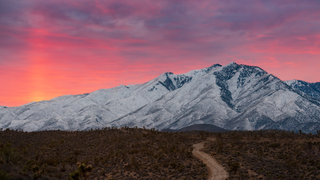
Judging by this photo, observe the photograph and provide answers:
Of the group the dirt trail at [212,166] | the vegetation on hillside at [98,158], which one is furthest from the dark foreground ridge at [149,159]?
the dirt trail at [212,166]

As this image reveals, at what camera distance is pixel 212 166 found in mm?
35125

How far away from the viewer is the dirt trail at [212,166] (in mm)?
31400

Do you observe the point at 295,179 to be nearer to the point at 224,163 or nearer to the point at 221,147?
the point at 224,163

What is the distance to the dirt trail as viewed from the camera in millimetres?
31400

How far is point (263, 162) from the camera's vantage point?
34781 millimetres

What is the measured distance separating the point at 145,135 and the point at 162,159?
19762mm

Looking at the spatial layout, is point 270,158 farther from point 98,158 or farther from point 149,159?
point 98,158

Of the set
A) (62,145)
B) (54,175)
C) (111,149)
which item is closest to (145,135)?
(111,149)

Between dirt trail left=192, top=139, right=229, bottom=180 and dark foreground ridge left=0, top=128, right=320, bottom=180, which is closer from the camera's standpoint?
dark foreground ridge left=0, top=128, right=320, bottom=180

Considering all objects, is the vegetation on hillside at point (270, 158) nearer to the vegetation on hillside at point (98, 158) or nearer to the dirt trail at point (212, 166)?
the dirt trail at point (212, 166)

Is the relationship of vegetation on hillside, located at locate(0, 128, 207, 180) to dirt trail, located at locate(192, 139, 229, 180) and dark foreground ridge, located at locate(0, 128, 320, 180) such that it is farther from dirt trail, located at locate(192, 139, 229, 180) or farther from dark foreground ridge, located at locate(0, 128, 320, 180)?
dirt trail, located at locate(192, 139, 229, 180)

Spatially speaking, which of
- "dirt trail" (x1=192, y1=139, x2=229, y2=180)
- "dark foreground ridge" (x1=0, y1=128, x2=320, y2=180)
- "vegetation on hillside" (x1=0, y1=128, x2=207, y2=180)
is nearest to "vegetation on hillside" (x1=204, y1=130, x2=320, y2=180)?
"dark foreground ridge" (x1=0, y1=128, x2=320, y2=180)

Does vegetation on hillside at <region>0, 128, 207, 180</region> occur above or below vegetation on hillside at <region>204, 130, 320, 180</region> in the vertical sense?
above

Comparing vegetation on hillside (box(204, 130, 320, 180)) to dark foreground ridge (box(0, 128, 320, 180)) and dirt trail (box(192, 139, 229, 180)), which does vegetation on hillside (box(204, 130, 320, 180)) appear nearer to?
dark foreground ridge (box(0, 128, 320, 180))
